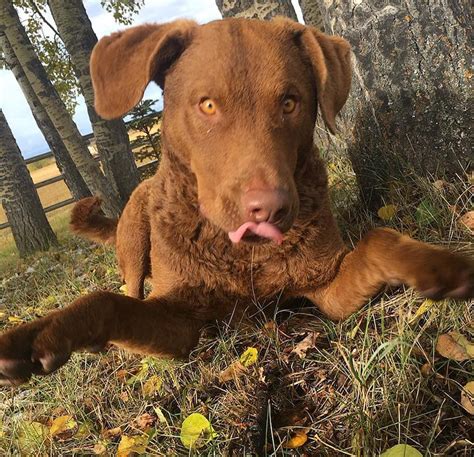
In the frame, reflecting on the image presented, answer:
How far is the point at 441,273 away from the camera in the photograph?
5.87ft

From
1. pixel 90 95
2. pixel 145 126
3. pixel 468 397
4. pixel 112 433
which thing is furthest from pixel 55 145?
pixel 468 397

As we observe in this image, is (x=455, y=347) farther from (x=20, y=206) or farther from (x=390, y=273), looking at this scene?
(x=20, y=206)

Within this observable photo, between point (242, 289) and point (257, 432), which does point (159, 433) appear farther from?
point (242, 289)

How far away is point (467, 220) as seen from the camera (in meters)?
2.69

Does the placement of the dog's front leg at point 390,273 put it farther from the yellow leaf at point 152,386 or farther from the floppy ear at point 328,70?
the yellow leaf at point 152,386

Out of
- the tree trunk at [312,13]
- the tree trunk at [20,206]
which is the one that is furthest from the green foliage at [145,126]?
the tree trunk at [312,13]

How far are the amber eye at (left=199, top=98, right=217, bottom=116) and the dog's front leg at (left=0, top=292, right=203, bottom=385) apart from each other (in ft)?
2.73

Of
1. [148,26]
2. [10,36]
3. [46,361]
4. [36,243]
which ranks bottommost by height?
[36,243]

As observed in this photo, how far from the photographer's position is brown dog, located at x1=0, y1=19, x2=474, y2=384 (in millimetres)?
1895

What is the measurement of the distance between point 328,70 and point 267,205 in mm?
819

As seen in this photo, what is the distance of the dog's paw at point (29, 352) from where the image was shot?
1.73 metres

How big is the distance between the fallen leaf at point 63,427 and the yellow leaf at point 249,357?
809 mm

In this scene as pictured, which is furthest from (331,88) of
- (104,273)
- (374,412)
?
(104,273)

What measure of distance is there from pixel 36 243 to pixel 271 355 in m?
7.99
